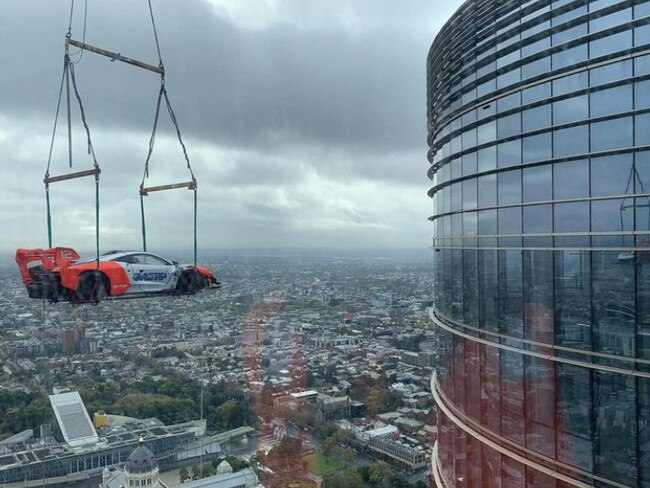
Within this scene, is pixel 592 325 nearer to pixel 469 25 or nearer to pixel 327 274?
pixel 469 25

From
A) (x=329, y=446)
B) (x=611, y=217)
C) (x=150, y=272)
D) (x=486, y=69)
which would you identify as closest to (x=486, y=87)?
(x=486, y=69)

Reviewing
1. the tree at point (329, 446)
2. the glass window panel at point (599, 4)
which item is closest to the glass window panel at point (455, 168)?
the glass window panel at point (599, 4)

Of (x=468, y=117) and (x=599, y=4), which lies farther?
(x=468, y=117)

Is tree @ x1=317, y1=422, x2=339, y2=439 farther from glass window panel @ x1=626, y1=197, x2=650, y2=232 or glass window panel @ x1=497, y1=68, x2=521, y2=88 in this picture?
glass window panel @ x1=626, y1=197, x2=650, y2=232

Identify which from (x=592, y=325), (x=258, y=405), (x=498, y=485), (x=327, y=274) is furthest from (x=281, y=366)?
(x=592, y=325)

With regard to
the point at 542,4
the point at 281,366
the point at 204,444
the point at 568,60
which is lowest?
the point at 204,444

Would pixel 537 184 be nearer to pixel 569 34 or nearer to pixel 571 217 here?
pixel 571 217
